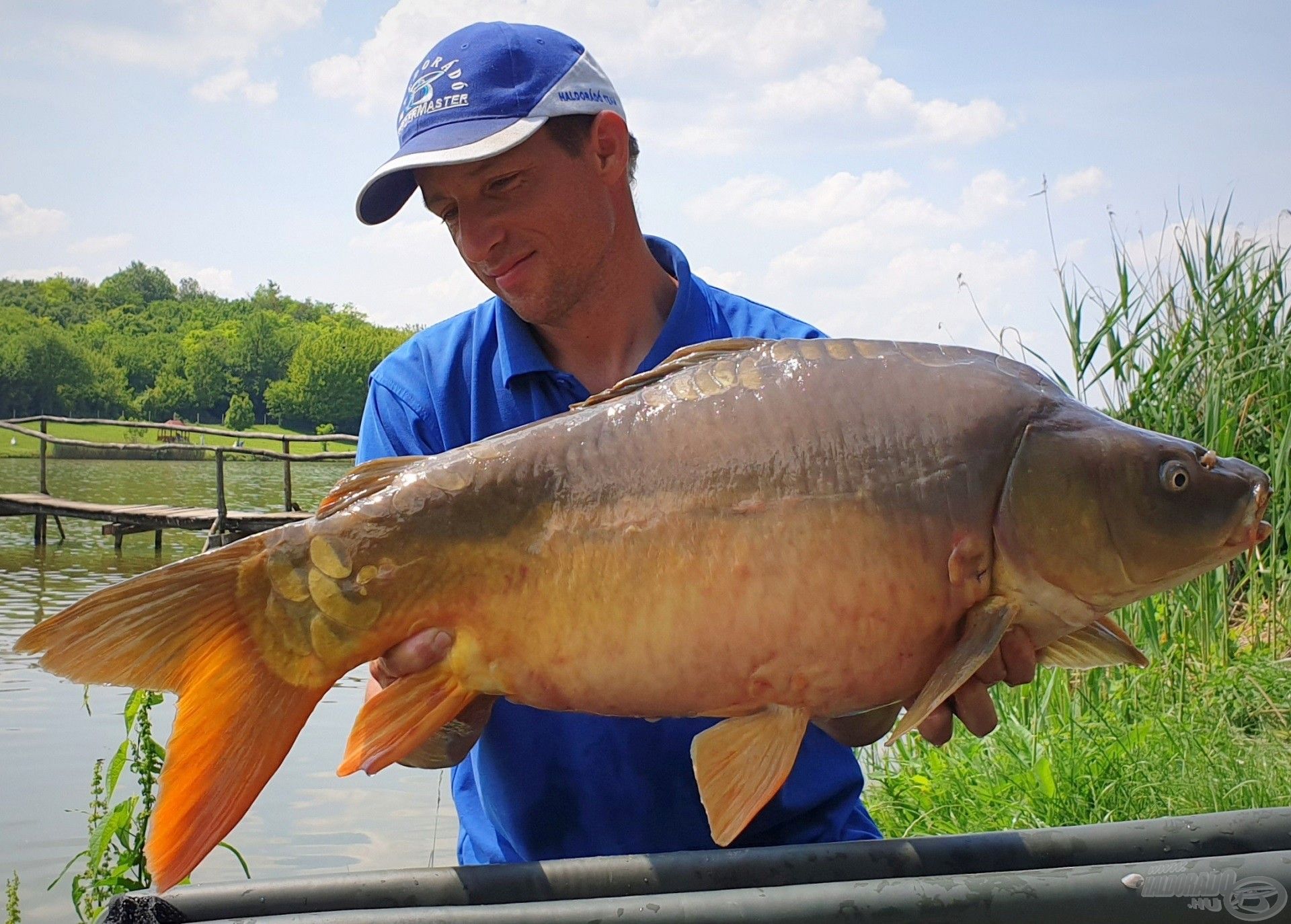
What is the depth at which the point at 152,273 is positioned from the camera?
80.9 m

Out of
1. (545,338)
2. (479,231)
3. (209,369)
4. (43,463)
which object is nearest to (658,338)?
(545,338)

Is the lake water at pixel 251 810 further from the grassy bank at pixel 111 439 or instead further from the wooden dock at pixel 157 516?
the grassy bank at pixel 111 439

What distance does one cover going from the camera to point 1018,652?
136 centimetres

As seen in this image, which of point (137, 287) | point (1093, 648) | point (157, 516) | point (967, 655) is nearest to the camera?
point (967, 655)

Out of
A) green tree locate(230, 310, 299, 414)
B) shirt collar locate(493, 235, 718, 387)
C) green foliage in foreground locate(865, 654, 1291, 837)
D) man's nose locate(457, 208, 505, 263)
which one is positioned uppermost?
green tree locate(230, 310, 299, 414)

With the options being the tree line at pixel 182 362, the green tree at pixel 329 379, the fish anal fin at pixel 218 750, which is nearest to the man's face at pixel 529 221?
the fish anal fin at pixel 218 750

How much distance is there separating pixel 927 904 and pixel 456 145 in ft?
4.00

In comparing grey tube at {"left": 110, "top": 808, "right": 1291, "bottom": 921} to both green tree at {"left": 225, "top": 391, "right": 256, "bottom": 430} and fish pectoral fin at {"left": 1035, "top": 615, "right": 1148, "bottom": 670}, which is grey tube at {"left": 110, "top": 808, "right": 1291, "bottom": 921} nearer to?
fish pectoral fin at {"left": 1035, "top": 615, "right": 1148, "bottom": 670}

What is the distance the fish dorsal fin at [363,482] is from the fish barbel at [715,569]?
0.01 m

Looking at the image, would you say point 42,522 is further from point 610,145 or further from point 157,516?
point 610,145

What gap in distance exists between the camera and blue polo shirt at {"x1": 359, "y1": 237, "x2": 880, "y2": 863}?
175cm

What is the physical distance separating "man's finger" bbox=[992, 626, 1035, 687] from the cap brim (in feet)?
3.20

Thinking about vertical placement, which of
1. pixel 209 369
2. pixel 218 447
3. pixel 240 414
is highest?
pixel 209 369

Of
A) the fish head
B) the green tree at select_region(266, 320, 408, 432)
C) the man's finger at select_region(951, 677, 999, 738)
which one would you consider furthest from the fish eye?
the green tree at select_region(266, 320, 408, 432)
